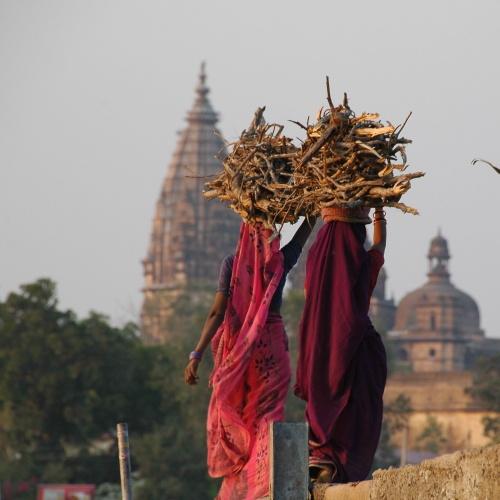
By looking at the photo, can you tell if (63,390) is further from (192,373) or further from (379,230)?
(379,230)

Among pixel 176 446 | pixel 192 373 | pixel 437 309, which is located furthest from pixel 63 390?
pixel 437 309

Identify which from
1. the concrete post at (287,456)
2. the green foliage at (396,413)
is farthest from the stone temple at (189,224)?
the concrete post at (287,456)

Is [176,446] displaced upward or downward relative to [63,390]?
downward

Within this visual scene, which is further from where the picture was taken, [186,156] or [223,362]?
[186,156]

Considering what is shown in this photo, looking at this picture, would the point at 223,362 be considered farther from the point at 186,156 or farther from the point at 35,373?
the point at 186,156

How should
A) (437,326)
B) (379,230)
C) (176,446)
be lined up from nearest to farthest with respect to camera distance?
(379,230) → (176,446) → (437,326)

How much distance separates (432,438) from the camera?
236ft

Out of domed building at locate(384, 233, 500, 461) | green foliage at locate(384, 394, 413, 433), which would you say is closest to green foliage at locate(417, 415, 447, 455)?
green foliage at locate(384, 394, 413, 433)

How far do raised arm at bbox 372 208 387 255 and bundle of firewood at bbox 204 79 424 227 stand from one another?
0.07m

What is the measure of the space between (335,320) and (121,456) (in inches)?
35.0

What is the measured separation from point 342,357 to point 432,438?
64989 mm

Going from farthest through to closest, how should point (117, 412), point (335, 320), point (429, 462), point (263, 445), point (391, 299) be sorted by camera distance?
point (391, 299) < point (117, 412) < point (263, 445) < point (335, 320) < point (429, 462)

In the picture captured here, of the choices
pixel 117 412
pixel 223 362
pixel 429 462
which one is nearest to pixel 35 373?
pixel 117 412

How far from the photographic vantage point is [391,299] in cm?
11088
